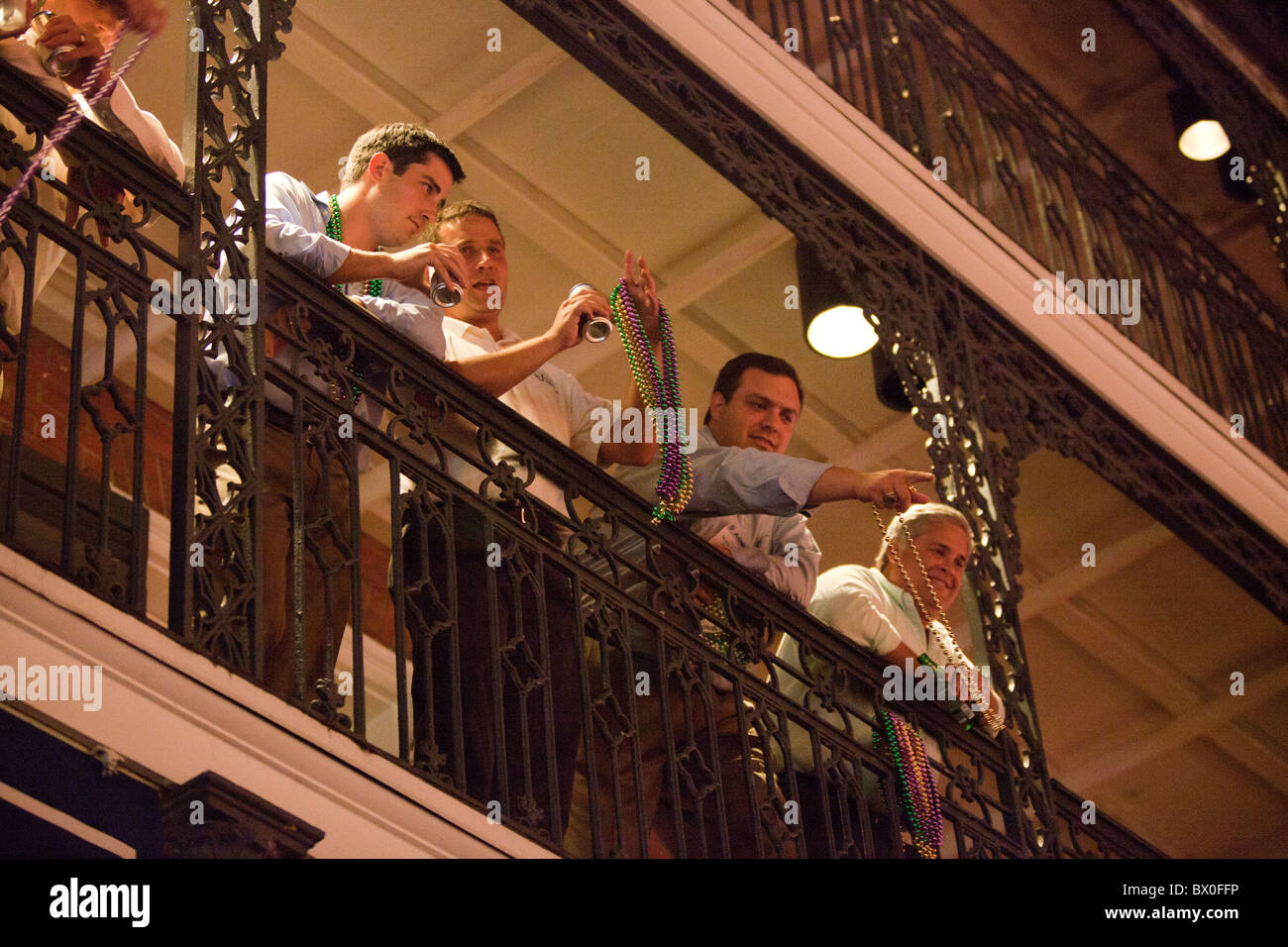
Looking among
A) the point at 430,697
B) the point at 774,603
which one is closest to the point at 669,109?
the point at 774,603

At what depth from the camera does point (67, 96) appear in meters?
4.55

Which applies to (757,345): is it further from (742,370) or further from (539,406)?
(539,406)

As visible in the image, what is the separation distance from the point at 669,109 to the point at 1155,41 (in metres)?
4.63

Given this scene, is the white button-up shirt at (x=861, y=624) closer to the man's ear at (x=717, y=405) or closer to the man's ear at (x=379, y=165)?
the man's ear at (x=717, y=405)

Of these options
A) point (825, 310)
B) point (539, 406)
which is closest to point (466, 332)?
point (539, 406)

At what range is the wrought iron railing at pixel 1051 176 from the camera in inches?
339

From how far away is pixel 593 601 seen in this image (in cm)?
558

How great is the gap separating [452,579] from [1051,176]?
17.5ft

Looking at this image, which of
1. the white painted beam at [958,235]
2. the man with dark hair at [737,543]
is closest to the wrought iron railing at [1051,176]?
the white painted beam at [958,235]

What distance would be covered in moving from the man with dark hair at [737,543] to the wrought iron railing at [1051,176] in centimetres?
206

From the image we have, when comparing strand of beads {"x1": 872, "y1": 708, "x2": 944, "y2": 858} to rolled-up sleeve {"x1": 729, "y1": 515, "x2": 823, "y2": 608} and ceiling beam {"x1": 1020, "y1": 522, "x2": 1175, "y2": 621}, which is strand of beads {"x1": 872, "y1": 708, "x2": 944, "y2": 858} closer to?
rolled-up sleeve {"x1": 729, "y1": 515, "x2": 823, "y2": 608}

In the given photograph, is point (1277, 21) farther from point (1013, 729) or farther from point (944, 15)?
point (1013, 729)

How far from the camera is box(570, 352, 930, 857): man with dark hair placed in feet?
18.6
